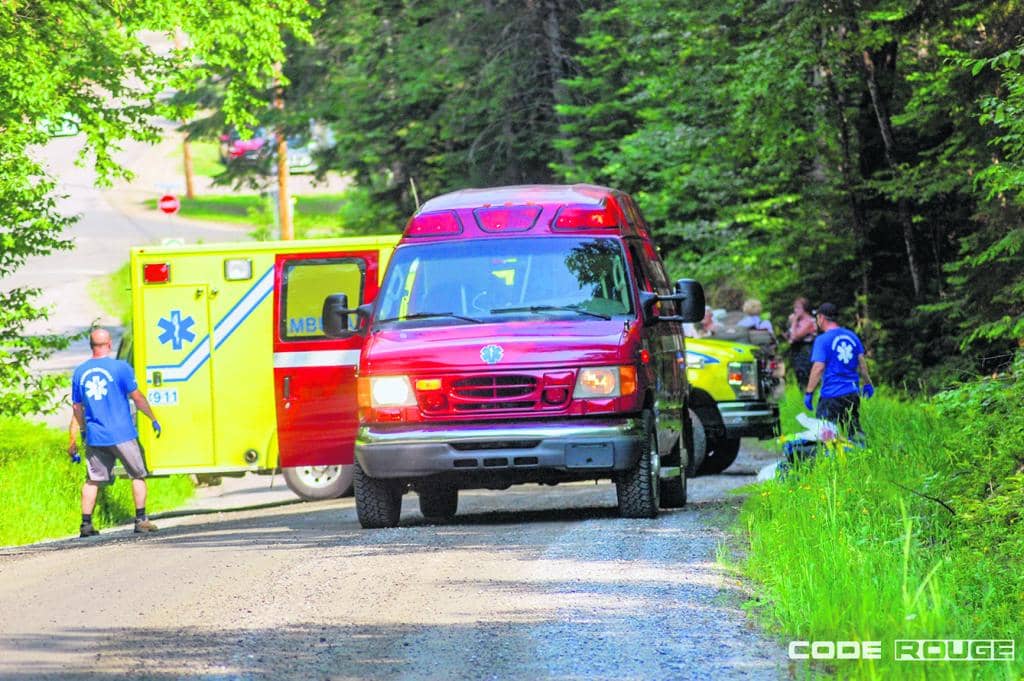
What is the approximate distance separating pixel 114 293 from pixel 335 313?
37801mm

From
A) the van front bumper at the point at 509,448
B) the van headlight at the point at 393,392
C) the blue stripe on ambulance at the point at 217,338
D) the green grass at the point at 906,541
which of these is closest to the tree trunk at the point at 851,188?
the blue stripe on ambulance at the point at 217,338

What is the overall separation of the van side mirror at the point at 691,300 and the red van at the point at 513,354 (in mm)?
11

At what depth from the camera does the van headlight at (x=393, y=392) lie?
1297 cm

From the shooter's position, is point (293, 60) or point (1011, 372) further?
point (293, 60)

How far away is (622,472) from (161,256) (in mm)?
6721

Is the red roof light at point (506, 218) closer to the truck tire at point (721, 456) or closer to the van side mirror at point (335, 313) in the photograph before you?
the van side mirror at point (335, 313)

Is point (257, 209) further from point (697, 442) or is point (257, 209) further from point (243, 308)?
point (697, 442)

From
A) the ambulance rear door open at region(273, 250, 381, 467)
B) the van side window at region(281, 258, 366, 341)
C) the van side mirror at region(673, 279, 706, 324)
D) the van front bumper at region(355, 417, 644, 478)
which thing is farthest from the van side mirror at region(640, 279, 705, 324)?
the van side window at region(281, 258, 366, 341)

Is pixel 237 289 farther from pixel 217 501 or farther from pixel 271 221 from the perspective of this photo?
pixel 271 221

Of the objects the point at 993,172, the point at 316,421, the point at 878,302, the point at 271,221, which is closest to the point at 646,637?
the point at 993,172

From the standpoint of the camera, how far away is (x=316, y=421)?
1762 cm

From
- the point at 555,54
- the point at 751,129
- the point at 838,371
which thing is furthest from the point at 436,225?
the point at 555,54

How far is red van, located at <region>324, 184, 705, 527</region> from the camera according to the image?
12.8m

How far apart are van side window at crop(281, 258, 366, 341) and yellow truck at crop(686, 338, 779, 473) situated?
3.66 meters
